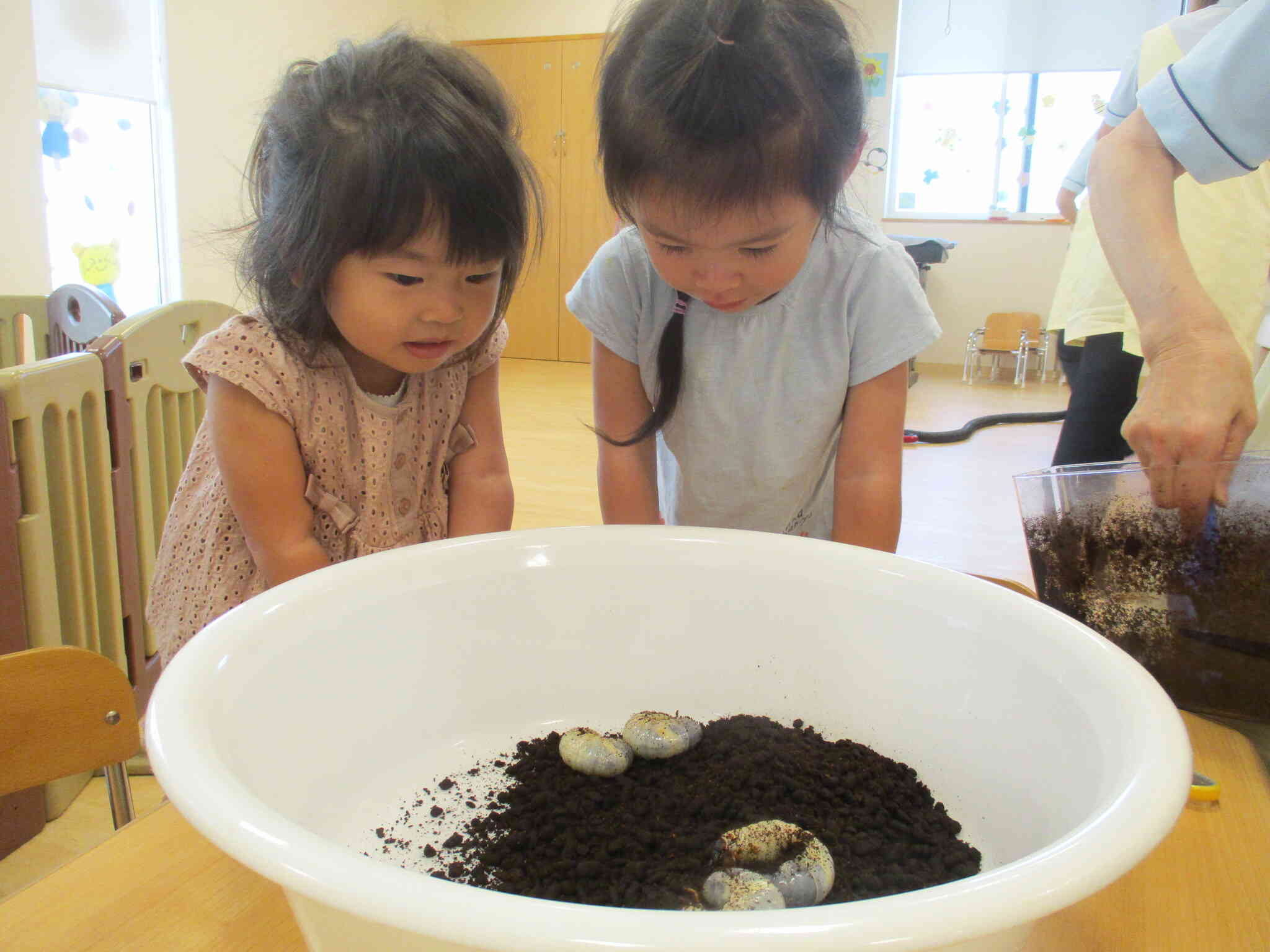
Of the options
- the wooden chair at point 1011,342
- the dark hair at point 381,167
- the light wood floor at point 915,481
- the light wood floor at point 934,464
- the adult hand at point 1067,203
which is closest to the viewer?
the dark hair at point 381,167

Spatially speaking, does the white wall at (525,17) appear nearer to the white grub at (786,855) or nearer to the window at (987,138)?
the window at (987,138)

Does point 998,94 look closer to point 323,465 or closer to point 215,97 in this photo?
point 215,97

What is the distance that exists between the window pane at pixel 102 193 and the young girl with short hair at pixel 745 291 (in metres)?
2.54

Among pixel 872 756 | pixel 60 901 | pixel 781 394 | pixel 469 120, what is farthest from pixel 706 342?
pixel 60 901

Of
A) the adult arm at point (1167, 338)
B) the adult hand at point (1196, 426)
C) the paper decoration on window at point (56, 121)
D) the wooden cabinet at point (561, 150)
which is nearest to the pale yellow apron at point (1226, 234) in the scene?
the adult arm at point (1167, 338)

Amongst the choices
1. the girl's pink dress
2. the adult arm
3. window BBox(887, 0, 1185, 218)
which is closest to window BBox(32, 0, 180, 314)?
the girl's pink dress

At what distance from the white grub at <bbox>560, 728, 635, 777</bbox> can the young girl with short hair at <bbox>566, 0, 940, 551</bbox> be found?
0.32 metres

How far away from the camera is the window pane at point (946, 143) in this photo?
16.8 ft

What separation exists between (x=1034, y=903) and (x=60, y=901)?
37cm

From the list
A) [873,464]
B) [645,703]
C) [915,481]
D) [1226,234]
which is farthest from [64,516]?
[915,481]

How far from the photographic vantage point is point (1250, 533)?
52cm

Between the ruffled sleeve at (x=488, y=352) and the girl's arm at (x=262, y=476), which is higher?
the ruffled sleeve at (x=488, y=352)

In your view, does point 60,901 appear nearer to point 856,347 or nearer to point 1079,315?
point 856,347

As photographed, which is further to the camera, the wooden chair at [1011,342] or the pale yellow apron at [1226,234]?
the wooden chair at [1011,342]
